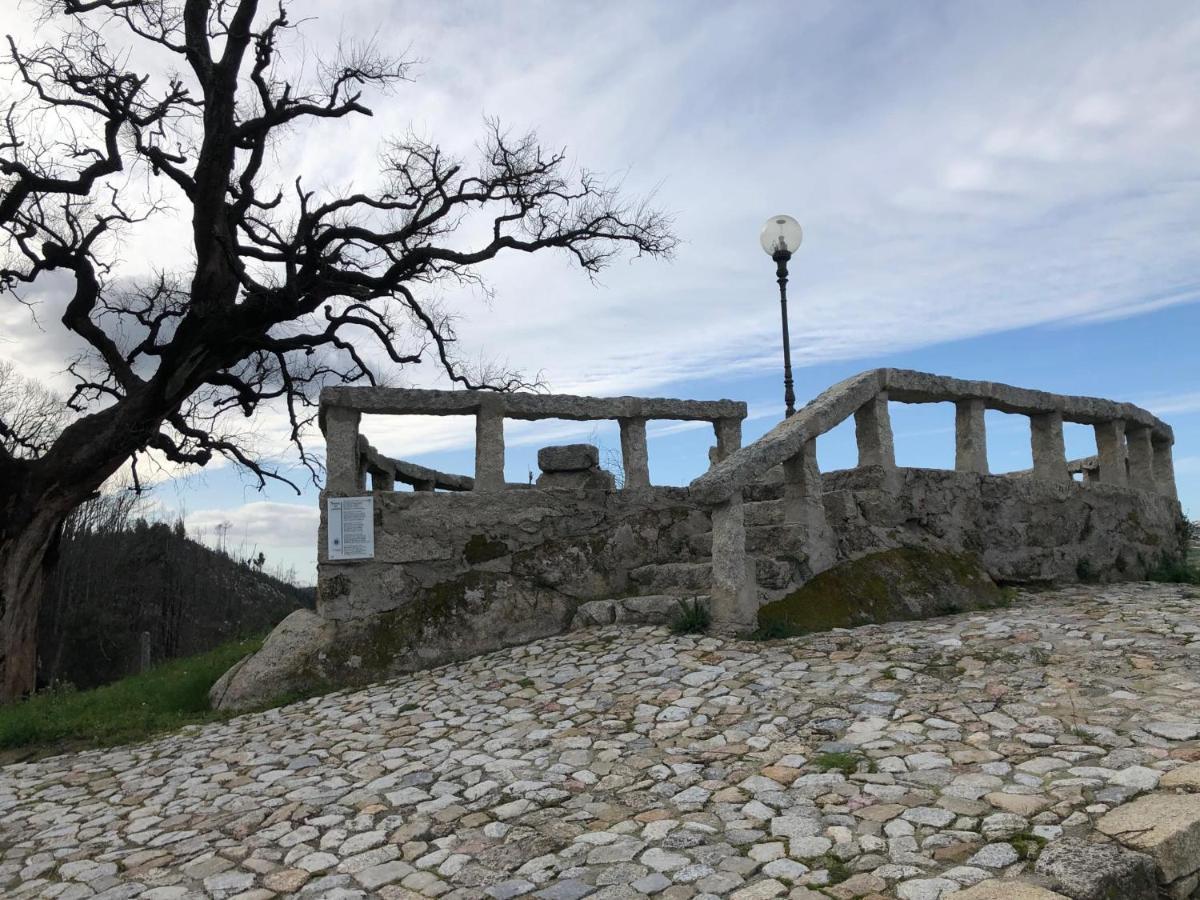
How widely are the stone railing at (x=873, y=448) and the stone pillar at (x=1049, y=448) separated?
0.01 meters

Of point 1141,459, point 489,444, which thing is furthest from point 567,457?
point 1141,459

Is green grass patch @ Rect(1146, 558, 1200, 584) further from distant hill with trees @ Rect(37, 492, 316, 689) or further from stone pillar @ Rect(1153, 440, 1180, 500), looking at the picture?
distant hill with trees @ Rect(37, 492, 316, 689)

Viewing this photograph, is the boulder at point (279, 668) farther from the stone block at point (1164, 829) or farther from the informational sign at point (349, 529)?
the stone block at point (1164, 829)

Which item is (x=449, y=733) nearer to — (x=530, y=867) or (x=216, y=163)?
(x=530, y=867)

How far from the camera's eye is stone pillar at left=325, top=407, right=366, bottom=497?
7773 millimetres

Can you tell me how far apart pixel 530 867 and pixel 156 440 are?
36.7ft

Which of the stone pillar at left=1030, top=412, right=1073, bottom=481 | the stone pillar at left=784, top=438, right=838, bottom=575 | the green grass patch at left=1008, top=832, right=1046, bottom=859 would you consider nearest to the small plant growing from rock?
Result: the stone pillar at left=784, top=438, right=838, bottom=575

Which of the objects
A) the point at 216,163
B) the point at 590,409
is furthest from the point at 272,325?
the point at 590,409

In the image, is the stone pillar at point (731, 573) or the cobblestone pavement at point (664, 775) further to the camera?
the stone pillar at point (731, 573)

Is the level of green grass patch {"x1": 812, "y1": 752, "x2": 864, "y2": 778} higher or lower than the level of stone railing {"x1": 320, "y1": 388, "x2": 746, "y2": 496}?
lower

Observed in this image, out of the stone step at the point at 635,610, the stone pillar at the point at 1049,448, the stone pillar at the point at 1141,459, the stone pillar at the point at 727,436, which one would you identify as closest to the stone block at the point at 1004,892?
the stone step at the point at 635,610

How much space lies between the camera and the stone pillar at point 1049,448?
924 cm

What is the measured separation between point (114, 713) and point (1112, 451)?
10.7 meters

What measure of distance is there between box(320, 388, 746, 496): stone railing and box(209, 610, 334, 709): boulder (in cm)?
125
